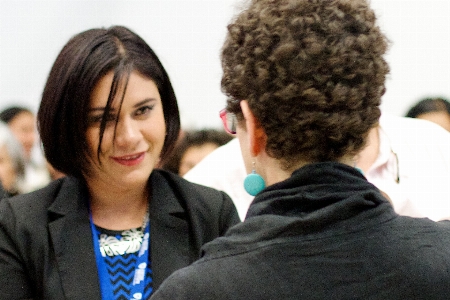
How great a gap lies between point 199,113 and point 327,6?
394cm

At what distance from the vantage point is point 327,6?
98 cm

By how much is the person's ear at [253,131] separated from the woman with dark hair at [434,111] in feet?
9.05

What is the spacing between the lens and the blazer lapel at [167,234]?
1.47m

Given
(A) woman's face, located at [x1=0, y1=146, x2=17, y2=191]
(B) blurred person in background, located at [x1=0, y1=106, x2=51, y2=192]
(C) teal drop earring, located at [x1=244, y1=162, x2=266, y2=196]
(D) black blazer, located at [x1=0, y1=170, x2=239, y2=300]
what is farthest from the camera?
(B) blurred person in background, located at [x1=0, y1=106, x2=51, y2=192]

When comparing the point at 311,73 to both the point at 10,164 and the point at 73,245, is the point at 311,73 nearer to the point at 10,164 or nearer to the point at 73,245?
the point at 73,245

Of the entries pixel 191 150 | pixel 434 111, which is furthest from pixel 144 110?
pixel 434 111

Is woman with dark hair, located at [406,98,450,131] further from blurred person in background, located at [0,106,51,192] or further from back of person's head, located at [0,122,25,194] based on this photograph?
blurred person in background, located at [0,106,51,192]

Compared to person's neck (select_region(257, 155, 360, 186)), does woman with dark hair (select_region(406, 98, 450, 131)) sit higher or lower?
lower

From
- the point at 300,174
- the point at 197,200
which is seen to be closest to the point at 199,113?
the point at 197,200

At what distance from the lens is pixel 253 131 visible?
1.03m

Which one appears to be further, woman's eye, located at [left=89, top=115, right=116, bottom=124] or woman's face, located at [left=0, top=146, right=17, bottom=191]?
woman's face, located at [left=0, top=146, right=17, bottom=191]

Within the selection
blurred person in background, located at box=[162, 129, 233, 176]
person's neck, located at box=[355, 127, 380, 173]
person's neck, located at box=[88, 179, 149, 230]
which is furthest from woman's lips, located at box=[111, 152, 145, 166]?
blurred person in background, located at box=[162, 129, 233, 176]

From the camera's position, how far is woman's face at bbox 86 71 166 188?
1.44 metres

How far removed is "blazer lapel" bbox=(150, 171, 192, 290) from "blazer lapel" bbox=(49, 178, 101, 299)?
0.48 ft
